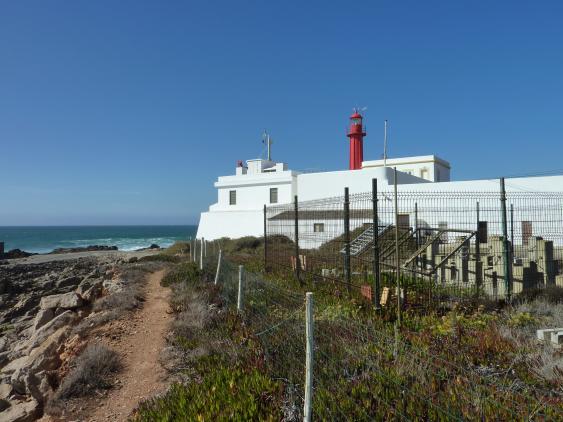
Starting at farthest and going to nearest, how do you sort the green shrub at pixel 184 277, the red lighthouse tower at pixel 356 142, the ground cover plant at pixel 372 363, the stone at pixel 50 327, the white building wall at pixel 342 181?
the red lighthouse tower at pixel 356 142
the white building wall at pixel 342 181
the green shrub at pixel 184 277
the stone at pixel 50 327
the ground cover plant at pixel 372 363

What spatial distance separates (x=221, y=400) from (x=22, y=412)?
10.4 feet

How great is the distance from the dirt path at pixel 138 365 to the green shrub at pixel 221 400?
57 cm

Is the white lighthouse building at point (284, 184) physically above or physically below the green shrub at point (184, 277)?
above

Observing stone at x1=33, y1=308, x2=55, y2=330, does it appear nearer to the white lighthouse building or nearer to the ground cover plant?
the ground cover plant

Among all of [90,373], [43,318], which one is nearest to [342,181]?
[43,318]

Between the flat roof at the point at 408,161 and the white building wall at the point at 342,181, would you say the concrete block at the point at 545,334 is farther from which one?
the flat roof at the point at 408,161

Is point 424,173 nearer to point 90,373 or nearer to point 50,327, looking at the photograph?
point 50,327

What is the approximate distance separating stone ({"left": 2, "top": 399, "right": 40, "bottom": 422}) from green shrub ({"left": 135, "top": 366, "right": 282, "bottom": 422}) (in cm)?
185

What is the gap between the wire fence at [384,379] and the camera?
346 cm

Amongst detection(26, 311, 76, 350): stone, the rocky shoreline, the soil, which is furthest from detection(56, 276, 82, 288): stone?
the soil

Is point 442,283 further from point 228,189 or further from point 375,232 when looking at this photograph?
point 228,189

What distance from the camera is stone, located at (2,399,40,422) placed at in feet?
16.8

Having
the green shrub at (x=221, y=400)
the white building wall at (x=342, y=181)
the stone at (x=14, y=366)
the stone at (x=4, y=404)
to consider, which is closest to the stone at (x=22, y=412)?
the stone at (x=4, y=404)

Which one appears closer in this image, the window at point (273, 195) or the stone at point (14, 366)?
the stone at point (14, 366)
